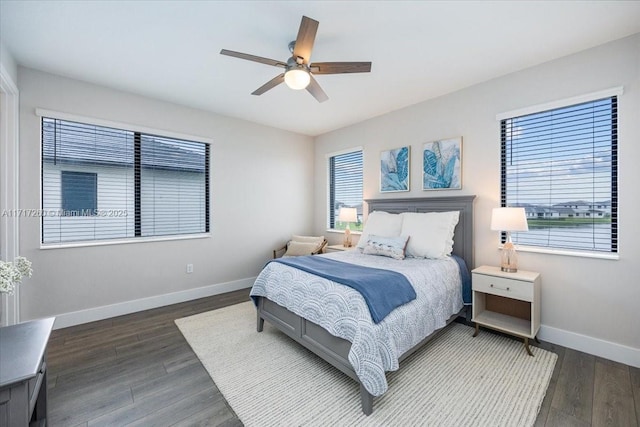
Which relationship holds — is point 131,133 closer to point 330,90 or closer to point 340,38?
point 330,90

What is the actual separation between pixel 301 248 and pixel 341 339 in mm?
2544

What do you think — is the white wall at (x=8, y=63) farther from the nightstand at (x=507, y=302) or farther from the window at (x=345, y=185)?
the nightstand at (x=507, y=302)

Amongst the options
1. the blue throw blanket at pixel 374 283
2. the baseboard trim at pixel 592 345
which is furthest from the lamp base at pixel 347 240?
the baseboard trim at pixel 592 345

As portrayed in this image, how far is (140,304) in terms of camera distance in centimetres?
343

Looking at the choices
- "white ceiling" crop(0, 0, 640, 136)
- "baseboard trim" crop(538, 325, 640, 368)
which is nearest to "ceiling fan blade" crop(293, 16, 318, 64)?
"white ceiling" crop(0, 0, 640, 136)

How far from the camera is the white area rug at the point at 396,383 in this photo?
1698 mm

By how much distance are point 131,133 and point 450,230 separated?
413 centimetres

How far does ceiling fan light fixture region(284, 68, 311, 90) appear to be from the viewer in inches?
84.4

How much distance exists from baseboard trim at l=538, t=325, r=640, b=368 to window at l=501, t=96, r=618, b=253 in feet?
2.64

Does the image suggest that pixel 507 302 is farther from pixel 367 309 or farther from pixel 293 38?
pixel 293 38

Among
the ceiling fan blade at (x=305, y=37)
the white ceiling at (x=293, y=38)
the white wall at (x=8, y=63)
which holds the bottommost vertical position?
the ceiling fan blade at (x=305, y=37)

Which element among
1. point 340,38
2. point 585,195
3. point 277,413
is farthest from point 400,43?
point 277,413

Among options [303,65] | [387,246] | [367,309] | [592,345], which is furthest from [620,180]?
[303,65]

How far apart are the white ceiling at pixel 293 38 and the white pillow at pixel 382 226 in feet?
5.21
